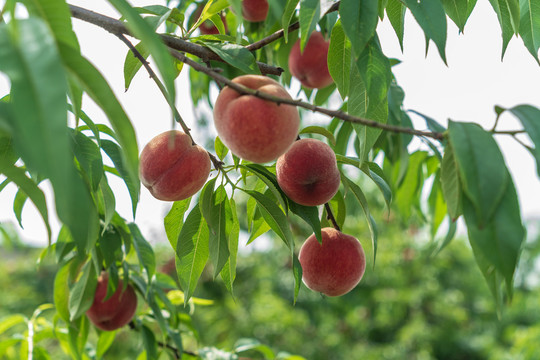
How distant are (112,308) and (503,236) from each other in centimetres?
88

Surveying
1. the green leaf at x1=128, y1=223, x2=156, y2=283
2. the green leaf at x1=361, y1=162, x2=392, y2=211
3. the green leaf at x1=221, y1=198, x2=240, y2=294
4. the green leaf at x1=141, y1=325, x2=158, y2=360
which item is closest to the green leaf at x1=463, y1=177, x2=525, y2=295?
the green leaf at x1=361, y1=162, x2=392, y2=211

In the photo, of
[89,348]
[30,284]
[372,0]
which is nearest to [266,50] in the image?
[372,0]

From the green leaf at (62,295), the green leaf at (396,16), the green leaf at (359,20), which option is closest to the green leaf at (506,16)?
the green leaf at (396,16)

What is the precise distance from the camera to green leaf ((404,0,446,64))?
0.58 metres

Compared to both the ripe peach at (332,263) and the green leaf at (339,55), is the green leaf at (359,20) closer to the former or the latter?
the green leaf at (339,55)

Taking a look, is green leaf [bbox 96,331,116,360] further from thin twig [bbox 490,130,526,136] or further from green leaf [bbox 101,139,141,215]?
thin twig [bbox 490,130,526,136]

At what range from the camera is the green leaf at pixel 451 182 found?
0.47 metres

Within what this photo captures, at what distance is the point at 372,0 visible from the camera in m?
0.59

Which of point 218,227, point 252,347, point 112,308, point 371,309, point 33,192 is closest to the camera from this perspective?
point 33,192

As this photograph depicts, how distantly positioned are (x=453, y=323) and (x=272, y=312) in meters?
1.88

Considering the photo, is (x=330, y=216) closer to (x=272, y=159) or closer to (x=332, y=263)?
(x=332, y=263)

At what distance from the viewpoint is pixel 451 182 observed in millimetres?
479

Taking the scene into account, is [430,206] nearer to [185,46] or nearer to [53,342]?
[185,46]

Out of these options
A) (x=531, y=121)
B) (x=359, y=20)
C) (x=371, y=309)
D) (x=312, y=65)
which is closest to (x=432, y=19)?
(x=359, y=20)
